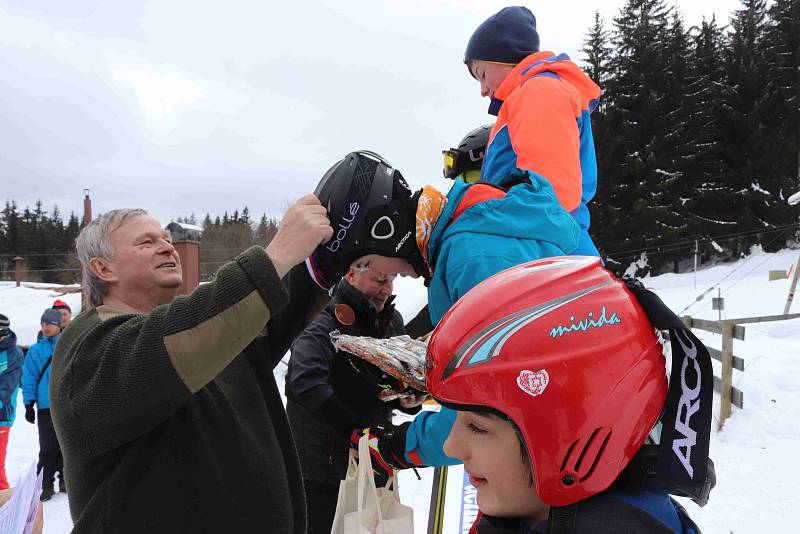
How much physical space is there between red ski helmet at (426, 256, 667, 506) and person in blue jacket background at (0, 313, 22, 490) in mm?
6792

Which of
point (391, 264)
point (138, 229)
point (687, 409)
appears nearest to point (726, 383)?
point (391, 264)

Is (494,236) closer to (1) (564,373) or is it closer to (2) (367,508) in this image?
(1) (564,373)

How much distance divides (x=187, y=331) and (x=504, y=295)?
0.83 meters

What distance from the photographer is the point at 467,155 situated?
317 centimetres

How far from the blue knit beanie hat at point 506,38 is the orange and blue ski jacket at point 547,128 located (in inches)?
6.9

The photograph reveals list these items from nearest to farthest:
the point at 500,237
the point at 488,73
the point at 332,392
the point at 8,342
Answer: the point at 500,237 → the point at 488,73 → the point at 332,392 → the point at 8,342

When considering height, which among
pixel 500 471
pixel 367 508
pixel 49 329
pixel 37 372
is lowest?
pixel 37 372

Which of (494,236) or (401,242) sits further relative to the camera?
(401,242)

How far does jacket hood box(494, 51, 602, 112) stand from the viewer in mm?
2498

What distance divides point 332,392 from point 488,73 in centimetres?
194

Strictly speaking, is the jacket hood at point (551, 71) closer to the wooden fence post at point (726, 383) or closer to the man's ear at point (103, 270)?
the man's ear at point (103, 270)

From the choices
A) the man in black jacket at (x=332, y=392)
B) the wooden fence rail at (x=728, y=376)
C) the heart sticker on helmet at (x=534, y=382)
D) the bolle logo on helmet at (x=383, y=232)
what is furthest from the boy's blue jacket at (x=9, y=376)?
the wooden fence rail at (x=728, y=376)

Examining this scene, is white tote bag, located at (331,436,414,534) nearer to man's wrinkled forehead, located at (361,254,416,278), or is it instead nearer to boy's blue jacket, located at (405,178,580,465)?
man's wrinkled forehead, located at (361,254,416,278)

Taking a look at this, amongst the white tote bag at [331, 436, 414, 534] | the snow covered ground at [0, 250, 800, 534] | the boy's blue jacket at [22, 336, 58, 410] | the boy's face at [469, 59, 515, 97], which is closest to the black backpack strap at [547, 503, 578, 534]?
the white tote bag at [331, 436, 414, 534]
